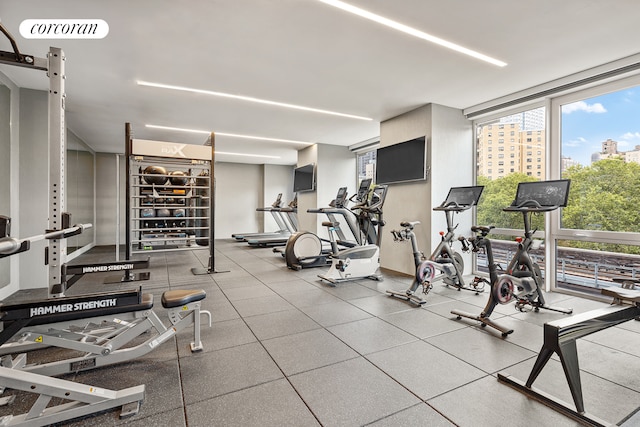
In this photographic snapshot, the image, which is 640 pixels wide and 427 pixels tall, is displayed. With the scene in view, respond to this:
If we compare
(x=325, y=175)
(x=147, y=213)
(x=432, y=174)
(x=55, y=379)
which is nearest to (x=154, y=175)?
(x=147, y=213)

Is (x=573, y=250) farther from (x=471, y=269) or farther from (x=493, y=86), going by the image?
(x=493, y=86)

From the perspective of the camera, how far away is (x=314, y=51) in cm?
339

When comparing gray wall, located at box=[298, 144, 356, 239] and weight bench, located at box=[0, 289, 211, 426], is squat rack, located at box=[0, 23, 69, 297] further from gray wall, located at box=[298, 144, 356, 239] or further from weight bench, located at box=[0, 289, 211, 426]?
gray wall, located at box=[298, 144, 356, 239]

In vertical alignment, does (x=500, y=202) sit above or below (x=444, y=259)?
above

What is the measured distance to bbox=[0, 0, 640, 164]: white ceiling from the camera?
2.67 meters

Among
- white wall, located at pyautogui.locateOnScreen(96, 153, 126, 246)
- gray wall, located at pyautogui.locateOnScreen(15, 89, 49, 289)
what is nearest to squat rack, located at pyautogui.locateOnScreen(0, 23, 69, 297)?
gray wall, located at pyautogui.locateOnScreen(15, 89, 49, 289)

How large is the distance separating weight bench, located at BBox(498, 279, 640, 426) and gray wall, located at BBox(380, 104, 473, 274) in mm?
2950

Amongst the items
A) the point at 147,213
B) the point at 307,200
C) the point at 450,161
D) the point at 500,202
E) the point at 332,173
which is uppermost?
the point at 332,173

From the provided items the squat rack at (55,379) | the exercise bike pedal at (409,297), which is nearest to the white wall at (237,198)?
the exercise bike pedal at (409,297)

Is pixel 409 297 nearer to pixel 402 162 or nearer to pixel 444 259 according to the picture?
pixel 444 259

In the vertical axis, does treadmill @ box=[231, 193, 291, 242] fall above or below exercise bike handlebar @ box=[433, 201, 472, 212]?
below

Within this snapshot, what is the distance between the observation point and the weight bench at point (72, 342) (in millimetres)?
1579

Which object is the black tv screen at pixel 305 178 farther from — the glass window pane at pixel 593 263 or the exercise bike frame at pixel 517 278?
the glass window pane at pixel 593 263

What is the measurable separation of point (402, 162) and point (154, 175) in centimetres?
434
